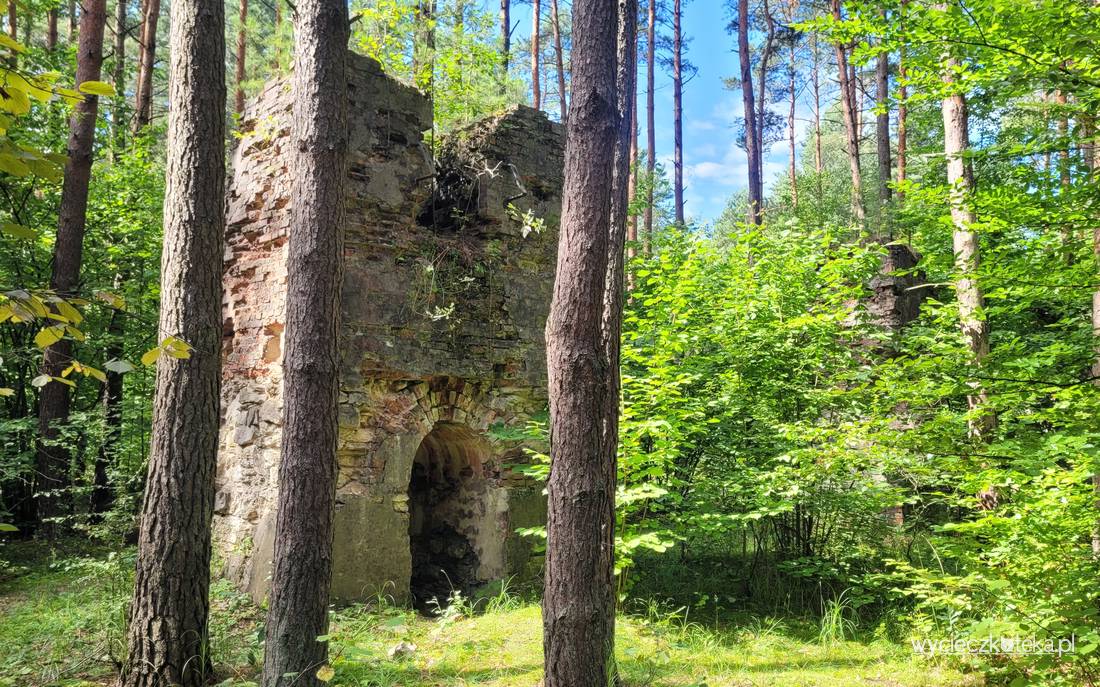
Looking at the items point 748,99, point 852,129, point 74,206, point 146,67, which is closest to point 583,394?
point 74,206

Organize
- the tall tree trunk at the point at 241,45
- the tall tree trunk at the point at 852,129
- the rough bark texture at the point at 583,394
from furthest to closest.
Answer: the tall tree trunk at the point at 852,129 < the tall tree trunk at the point at 241,45 < the rough bark texture at the point at 583,394

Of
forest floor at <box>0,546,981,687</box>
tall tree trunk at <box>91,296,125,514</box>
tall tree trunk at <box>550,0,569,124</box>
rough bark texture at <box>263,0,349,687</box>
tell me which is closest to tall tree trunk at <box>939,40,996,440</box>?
forest floor at <box>0,546,981,687</box>

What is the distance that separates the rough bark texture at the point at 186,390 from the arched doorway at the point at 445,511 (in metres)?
3.22

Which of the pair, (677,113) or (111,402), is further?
(677,113)

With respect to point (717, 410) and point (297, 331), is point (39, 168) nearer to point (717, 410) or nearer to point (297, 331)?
point (297, 331)

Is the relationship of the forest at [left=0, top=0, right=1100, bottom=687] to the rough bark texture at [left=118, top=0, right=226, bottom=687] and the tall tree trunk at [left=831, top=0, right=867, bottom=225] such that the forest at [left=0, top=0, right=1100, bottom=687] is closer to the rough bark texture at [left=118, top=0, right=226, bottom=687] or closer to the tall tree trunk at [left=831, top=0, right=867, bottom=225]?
the rough bark texture at [left=118, top=0, right=226, bottom=687]

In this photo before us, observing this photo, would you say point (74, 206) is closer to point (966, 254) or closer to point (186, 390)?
point (186, 390)

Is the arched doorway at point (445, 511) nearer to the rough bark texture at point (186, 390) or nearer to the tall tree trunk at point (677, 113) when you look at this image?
the rough bark texture at point (186, 390)

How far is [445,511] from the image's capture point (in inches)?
321

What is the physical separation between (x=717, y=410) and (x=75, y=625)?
6.17 metres

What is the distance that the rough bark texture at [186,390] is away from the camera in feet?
14.9

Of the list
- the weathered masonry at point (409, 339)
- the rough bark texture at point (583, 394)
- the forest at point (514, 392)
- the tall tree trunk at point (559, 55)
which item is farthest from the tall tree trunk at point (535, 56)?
the rough bark texture at point (583, 394)

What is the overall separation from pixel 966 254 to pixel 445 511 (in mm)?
5814

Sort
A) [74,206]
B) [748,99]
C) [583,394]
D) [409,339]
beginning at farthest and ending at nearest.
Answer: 1. [748,99]
2. [74,206]
3. [409,339]
4. [583,394]
